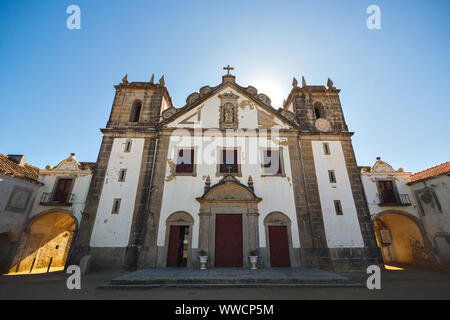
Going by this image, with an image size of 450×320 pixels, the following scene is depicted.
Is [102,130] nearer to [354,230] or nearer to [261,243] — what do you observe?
[261,243]

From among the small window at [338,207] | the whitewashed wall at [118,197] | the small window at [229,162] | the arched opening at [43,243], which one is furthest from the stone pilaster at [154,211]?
the small window at [338,207]

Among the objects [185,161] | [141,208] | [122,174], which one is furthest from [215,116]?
[141,208]

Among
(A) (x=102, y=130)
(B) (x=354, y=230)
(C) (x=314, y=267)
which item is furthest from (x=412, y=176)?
(A) (x=102, y=130)

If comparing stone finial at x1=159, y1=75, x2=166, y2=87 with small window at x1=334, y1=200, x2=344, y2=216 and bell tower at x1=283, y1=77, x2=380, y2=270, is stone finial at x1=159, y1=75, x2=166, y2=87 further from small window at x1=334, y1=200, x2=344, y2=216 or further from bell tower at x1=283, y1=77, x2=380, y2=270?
small window at x1=334, y1=200, x2=344, y2=216

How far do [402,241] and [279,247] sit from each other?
1365 cm

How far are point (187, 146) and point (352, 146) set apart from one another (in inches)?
502

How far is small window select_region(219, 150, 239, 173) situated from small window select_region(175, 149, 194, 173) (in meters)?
2.17

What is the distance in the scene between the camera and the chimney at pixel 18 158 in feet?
54.7

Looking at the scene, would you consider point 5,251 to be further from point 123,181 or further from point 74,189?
point 123,181

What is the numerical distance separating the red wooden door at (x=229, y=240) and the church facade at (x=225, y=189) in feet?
0.20

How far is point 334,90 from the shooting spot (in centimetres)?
1791

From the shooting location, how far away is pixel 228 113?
15719 mm

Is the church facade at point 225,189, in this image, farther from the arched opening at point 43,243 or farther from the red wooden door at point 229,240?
the arched opening at point 43,243

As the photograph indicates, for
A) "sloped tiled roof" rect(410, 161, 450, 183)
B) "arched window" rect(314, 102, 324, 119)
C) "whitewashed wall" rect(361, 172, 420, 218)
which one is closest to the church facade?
"arched window" rect(314, 102, 324, 119)
